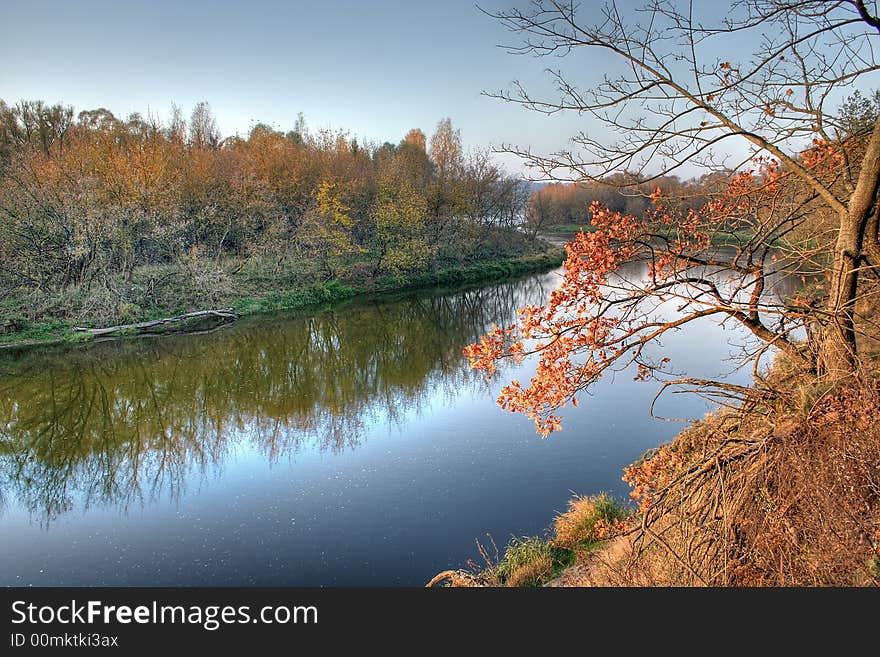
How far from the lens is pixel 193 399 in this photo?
13047mm

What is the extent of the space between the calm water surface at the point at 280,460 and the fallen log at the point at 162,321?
1.25 meters

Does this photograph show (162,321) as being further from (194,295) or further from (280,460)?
(280,460)

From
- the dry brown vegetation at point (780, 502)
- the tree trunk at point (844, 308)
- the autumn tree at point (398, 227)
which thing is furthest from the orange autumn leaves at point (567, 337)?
the autumn tree at point (398, 227)

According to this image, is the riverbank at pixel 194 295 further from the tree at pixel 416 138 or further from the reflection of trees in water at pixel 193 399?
the tree at pixel 416 138

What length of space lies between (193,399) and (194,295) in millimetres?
10154

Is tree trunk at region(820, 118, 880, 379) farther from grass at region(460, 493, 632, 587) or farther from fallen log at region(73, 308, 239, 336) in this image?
fallen log at region(73, 308, 239, 336)

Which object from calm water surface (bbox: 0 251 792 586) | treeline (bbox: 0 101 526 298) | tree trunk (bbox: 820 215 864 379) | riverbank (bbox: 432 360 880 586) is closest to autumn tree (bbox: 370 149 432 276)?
treeline (bbox: 0 101 526 298)

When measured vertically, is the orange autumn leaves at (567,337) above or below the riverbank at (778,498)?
above

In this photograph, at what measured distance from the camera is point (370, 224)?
31.7 m

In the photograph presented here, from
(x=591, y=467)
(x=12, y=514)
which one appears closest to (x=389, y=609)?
(x=591, y=467)

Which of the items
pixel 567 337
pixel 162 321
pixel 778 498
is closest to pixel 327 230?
pixel 162 321

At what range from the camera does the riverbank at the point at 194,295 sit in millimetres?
17594

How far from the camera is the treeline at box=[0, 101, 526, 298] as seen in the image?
1867cm

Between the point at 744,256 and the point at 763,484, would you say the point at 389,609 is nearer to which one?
the point at 763,484
